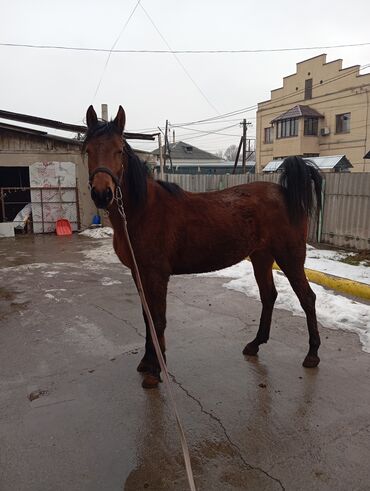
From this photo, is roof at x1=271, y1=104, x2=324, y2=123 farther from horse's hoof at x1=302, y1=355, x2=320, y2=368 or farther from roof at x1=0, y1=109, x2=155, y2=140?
horse's hoof at x1=302, y1=355, x2=320, y2=368

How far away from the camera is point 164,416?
9.15ft

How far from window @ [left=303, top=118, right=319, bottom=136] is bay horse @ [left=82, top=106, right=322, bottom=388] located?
1330 inches

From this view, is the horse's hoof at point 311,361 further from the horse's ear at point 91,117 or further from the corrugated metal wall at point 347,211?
the corrugated metal wall at point 347,211

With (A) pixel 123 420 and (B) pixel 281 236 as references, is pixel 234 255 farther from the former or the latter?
(A) pixel 123 420

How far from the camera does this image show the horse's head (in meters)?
2.61

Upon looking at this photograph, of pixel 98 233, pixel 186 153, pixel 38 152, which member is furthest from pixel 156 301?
pixel 186 153

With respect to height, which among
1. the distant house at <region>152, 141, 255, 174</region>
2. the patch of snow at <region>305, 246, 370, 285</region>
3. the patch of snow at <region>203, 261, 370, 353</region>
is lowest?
the patch of snow at <region>203, 261, 370, 353</region>

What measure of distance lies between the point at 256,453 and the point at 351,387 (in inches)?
48.0

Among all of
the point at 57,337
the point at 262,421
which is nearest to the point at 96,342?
the point at 57,337

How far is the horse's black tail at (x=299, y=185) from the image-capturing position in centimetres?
366

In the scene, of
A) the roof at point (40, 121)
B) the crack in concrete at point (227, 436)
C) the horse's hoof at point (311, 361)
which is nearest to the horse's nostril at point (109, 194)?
the crack in concrete at point (227, 436)

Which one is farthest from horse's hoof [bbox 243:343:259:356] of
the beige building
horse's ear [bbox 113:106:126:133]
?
the beige building

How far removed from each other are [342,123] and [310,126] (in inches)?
107

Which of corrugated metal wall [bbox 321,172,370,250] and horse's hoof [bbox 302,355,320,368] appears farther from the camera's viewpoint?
corrugated metal wall [bbox 321,172,370,250]
